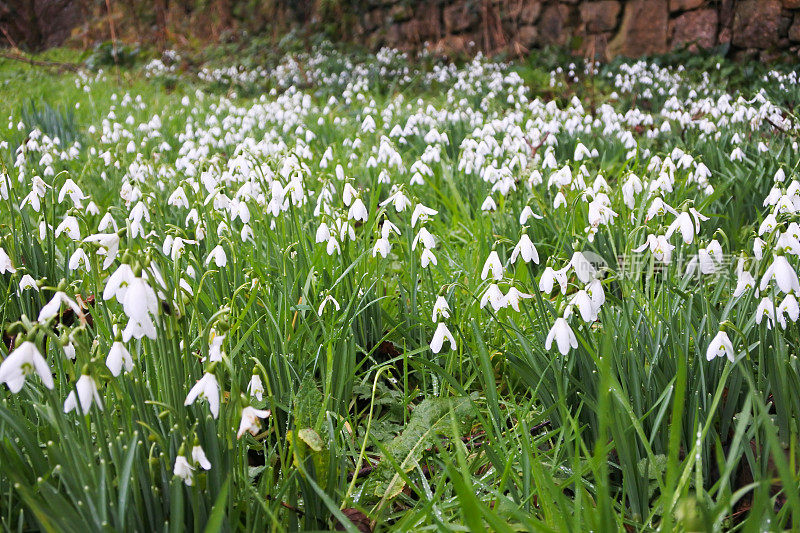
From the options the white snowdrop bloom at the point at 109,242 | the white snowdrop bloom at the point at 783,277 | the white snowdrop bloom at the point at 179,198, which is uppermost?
the white snowdrop bloom at the point at 109,242

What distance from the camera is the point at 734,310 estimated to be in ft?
6.57

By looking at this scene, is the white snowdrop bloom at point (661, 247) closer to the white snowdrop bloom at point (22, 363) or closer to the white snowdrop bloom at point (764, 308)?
the white snowdrop bloom at point (764, 308)

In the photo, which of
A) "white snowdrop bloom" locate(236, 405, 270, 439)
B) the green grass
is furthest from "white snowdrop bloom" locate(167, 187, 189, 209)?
"white snowdrop bloom" locate(236, 405, 270, 439)

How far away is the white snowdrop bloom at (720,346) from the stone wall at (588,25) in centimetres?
719

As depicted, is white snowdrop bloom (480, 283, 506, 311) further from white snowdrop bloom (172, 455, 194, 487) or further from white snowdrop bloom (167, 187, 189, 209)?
white snowdrop bloom (167, 187, 189, 209)

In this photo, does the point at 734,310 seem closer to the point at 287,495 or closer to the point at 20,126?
the point at 287,495

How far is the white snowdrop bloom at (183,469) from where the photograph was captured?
110cm

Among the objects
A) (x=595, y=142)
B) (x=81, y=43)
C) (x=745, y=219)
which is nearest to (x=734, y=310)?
(x=745, y=219)

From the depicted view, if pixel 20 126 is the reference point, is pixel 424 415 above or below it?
below

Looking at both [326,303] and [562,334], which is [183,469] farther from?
[326,303]

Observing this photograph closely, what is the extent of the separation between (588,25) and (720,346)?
845 centimetres

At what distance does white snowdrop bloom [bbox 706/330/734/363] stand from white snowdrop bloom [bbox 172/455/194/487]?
104cm

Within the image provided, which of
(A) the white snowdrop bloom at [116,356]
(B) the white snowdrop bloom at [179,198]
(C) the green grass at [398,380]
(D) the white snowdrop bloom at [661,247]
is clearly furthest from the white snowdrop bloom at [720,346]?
(B) the white snowdrop bloom at [179,198]

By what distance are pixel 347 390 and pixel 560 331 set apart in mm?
710
